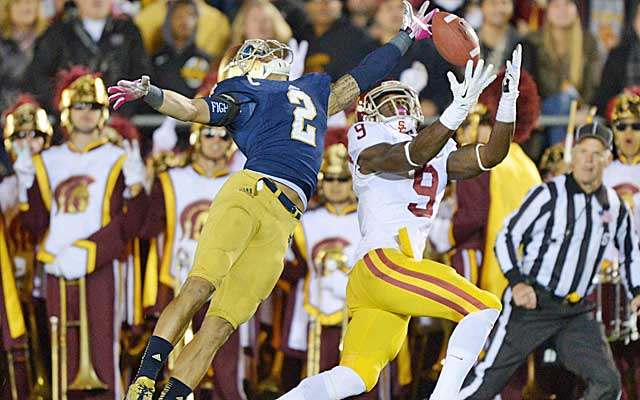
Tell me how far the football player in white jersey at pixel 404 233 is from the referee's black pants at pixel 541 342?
1.29 meters

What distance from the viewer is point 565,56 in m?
10.8

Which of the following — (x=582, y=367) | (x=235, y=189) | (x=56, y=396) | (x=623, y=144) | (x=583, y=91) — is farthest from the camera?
(x=583, y=91)

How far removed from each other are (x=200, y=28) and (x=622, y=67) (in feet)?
9.40

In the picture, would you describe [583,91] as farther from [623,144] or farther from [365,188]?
[365,188]

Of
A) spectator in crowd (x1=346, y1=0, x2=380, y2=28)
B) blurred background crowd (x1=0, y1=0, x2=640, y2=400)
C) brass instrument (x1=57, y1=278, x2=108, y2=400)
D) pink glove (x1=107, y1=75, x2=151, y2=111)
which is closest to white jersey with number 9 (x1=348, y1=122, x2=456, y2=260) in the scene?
pink glove (x1=107, y1=75, x2=151, y2=111)

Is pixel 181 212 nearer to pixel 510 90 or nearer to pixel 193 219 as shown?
pixel 193 219

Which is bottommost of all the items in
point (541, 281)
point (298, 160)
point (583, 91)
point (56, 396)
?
point (56, 396)

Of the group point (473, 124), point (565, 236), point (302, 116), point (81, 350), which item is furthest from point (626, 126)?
point (81, 350)

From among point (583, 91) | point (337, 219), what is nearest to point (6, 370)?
point (337, 219)

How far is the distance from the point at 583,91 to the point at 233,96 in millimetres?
4146

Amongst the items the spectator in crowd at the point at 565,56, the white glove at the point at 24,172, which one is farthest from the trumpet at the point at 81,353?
the spectator in crowd at the point at 565,56

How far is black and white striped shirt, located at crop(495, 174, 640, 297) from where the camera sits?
8414 mm

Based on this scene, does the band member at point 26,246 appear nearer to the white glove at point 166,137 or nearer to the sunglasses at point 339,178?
the white glove at point 166,137

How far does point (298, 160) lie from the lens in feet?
23.6
